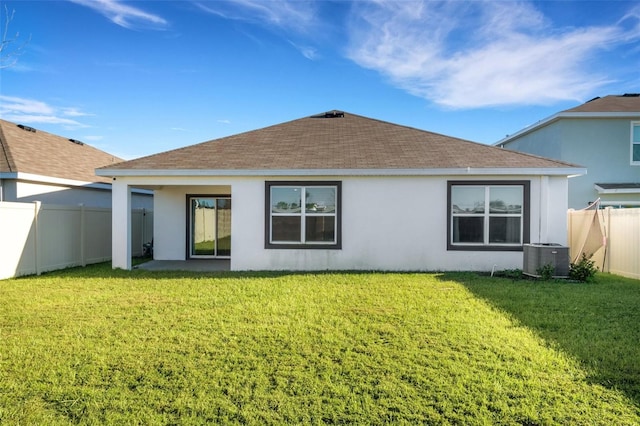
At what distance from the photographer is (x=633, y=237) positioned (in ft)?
30.9

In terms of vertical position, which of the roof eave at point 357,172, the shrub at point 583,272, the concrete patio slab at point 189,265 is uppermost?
the roof eave at point 357,172

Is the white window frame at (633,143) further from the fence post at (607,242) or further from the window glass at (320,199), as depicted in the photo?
the window glass at (320,199)

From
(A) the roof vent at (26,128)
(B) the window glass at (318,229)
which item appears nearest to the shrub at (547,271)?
(B) the window glass at (318,229)

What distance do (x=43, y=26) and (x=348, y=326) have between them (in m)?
10.3

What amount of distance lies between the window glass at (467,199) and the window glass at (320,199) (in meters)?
3.37

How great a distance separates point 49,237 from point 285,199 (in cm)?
685

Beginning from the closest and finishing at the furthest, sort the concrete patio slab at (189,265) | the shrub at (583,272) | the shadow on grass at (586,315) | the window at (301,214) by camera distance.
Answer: the shadow on grass at (586,315)
the shrub at (583,272)
the window at (301,214)
the concrete patio slab at (189,265)

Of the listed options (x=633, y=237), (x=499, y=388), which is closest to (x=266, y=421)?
(x=499, y=388)

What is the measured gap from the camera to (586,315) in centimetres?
602

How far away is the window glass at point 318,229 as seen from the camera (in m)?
10.5

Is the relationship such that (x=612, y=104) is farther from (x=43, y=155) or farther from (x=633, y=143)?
(x=43, y=155)

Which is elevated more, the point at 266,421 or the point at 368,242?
the point at 368,242

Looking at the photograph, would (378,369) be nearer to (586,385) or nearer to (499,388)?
(499,388)

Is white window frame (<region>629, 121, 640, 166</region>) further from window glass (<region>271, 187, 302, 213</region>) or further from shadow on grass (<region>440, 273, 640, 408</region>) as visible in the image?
window glass (<region>271, 187, 302, 213</region>)
